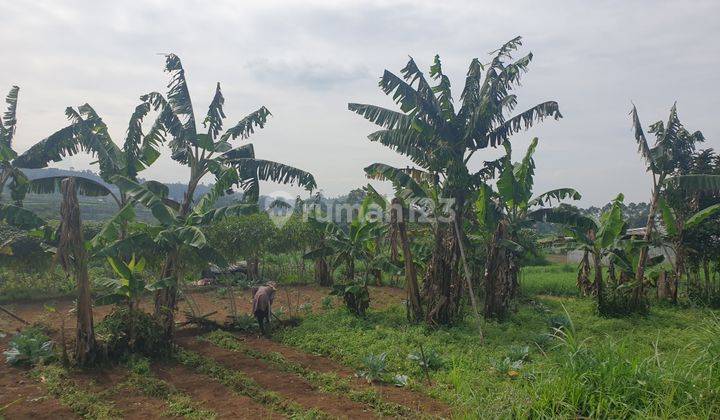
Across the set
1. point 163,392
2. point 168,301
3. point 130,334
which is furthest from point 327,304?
point 163,392

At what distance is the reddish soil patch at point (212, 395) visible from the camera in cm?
613

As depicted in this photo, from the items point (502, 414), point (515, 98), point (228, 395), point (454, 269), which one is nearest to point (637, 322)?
point (454, 269)

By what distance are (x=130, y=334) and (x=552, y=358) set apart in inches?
269

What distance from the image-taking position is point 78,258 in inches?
298

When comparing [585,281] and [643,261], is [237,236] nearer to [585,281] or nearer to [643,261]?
[585,281]

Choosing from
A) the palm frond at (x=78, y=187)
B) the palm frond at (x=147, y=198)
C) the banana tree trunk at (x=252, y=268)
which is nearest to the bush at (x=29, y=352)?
the palm frond at (x=147, y=198)

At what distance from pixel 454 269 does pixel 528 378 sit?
A: 17.0 feet

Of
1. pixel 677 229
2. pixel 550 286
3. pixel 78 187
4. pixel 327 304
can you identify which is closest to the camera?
pixel 78 187

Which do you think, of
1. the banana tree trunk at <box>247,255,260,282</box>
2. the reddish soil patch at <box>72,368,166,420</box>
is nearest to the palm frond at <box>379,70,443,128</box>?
the reddish soil patch at <box>72,368,166,420</box>

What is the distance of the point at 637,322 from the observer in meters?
11.4

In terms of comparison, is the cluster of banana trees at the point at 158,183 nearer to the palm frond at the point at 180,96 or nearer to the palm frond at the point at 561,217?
the palm frond at the point at 180,96

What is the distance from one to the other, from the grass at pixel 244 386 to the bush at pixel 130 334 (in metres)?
0.49

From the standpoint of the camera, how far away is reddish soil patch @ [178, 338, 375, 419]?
6.20 meters

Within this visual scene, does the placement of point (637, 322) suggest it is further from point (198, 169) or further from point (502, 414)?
point (198, 169)
